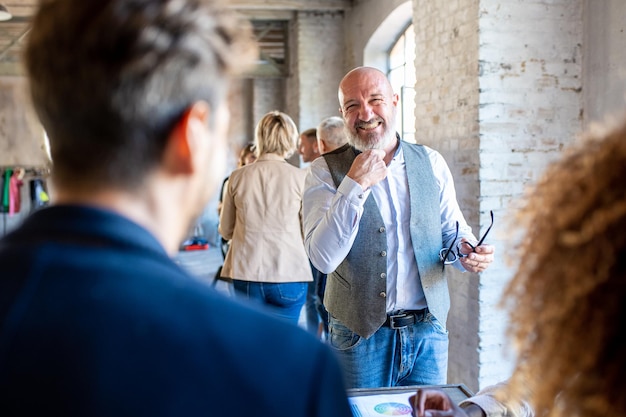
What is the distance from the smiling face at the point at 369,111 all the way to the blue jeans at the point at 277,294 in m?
1.42

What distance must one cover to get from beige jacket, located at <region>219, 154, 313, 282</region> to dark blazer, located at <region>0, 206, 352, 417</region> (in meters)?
3.04

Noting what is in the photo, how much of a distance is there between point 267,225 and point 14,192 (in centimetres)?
946

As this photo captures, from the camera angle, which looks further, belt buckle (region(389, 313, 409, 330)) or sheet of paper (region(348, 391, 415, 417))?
belt buckle (region(389, 313, 409, 330))

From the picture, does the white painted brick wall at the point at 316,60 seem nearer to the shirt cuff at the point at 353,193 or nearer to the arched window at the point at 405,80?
the arched window at the point at 405,80

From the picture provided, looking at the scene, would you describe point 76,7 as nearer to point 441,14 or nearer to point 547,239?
point 547,239

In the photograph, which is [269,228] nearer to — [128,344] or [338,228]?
[338,228]

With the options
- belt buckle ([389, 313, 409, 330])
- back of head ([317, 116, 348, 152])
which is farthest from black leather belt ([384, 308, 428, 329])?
back of head ([317, 116, 348, 152])

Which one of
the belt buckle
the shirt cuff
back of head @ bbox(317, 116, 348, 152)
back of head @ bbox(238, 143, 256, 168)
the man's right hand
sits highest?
back of head @ bbox(317, 116, 348, 152)

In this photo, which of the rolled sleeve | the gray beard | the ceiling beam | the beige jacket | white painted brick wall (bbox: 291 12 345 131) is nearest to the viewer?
the rolled sleeve

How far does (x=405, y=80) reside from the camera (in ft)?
22.3

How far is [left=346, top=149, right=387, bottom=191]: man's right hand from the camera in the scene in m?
2.26

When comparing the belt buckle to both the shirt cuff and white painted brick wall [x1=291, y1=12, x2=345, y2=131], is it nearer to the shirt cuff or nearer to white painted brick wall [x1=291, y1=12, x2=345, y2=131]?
the shirt cuff

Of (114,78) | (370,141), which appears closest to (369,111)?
(370,141)

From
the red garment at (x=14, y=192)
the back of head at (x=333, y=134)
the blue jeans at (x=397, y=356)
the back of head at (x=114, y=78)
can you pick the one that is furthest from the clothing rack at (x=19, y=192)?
the back of head at (x=114, y=78)
